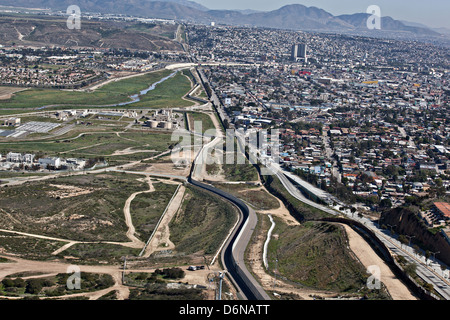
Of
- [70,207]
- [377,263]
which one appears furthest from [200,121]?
[377,263]

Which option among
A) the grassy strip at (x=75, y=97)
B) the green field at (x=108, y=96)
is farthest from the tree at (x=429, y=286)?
the grassy strip at (x=75, y=97)

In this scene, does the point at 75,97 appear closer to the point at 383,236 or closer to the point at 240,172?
the point at 240,172

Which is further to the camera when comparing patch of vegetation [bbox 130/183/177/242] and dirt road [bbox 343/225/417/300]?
patch of vegetation [bbox 130/183/177/242]

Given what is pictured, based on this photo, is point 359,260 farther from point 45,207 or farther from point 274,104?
point 274,104

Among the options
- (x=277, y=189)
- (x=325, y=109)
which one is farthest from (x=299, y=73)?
(x=277, y=189)

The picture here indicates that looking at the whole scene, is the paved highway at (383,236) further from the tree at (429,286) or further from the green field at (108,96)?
the green field at (108,96)

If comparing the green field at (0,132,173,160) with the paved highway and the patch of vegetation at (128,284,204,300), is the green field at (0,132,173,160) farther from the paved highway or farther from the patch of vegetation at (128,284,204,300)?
the patch of vegetation at (128,284,204,300)

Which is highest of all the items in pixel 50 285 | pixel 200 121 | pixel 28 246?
pixel 50 285

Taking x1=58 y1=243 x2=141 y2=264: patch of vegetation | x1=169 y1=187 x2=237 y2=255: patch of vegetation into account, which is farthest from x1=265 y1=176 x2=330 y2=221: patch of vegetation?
x1=58 y1=243 x2=141 y2=264: patch of vegetation

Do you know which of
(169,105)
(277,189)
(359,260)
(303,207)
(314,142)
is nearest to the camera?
(359,260)
